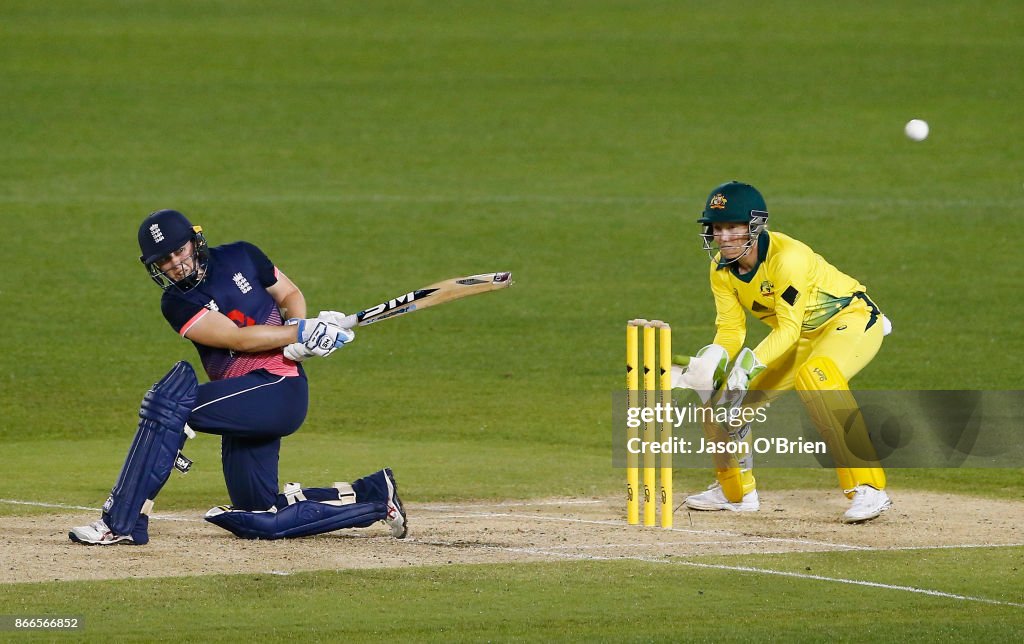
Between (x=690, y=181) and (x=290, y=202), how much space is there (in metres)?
5.37

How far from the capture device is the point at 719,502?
9328 mm

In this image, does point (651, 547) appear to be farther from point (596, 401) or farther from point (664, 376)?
point (596, 401)

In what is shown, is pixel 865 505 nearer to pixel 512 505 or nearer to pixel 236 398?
pixel 512 505

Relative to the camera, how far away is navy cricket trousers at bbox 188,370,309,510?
795 cm


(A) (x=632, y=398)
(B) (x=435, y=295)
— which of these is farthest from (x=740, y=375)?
(B) (x=435, y=295)

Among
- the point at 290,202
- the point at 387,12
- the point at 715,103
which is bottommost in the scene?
the point at 290,202

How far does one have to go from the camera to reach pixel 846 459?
8.96 meters

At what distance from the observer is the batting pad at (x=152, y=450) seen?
7.76m

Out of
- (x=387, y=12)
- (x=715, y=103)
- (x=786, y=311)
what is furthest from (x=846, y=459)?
(x=387, y=12)

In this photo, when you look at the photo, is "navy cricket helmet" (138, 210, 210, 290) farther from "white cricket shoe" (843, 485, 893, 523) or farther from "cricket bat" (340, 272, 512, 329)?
"white cricket shoe" (843, 485, 893, 523)

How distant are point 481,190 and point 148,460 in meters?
14.8

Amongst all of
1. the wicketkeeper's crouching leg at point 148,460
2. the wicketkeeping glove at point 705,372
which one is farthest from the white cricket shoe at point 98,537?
the wicketkeeping glove at point 705,372

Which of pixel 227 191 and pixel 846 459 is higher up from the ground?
pixel 227 191

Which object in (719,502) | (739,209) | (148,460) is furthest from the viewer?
(719,502)
